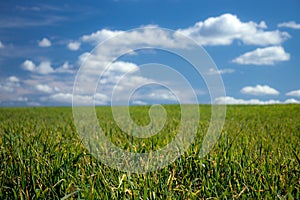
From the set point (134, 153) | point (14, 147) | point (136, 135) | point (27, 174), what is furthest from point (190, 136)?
point (27, 174)

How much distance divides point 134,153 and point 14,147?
5.05ft

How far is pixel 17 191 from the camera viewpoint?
3393 mm

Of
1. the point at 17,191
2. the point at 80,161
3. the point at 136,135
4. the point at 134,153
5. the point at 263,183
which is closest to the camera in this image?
the point at 17,191

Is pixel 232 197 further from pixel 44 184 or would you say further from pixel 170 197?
pixel 44 184

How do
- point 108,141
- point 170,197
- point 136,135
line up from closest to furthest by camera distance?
1. point 170,197
2. point 108,141
3. point 136,135

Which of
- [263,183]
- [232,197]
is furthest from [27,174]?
[263,183]

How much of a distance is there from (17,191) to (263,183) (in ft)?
7.59

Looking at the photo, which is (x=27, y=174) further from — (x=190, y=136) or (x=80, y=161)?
(x=190, y=136)

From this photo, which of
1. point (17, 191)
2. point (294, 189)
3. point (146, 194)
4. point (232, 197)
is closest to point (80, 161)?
point (17, 191)

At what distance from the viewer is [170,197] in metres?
3.01

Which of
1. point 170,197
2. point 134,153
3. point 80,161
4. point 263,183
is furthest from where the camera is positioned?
point 134,153

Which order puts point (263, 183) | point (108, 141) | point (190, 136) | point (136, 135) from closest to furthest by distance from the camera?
point (263, 183), point (108, 141), point (190, 136), point (136, 135)

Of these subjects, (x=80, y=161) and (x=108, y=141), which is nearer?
(x=80, y=161)

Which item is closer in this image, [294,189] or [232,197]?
[232,197]
